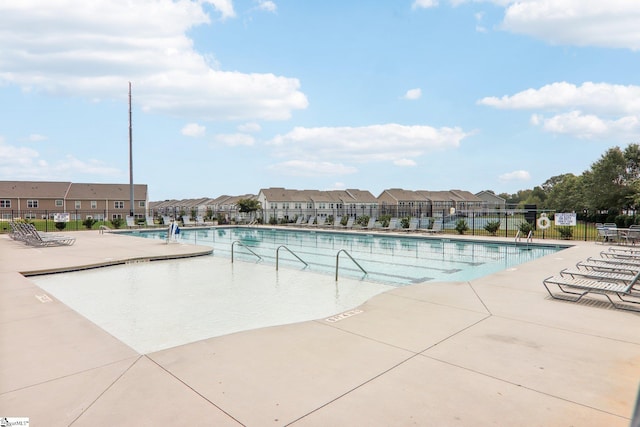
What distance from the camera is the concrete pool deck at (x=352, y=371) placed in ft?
8.55

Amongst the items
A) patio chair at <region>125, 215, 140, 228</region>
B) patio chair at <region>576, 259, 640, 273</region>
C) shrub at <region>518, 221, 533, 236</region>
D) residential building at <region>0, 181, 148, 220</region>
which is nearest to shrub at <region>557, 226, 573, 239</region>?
shrub at <region>518, 221, 533, 236</region>

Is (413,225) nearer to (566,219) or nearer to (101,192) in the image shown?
(566,219)

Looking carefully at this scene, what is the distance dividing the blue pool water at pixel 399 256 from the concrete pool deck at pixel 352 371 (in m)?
4.26

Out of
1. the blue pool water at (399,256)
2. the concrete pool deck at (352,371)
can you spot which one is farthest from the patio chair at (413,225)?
the concrete pool deck at (352,371)

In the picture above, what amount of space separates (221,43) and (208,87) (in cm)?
312

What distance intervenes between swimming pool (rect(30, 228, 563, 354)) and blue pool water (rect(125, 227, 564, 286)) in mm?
36

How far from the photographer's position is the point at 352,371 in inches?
129

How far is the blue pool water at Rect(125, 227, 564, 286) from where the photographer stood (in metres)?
10.1

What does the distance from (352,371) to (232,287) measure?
5.43 metres

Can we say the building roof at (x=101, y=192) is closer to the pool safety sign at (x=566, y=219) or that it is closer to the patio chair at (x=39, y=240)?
the patio chair at (x=39, y=240)

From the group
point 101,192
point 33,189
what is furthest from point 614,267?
point 33,189

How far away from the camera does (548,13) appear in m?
11.0

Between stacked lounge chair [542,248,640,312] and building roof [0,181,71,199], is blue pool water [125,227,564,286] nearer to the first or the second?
stacked lounge chair [542,248,640,312]

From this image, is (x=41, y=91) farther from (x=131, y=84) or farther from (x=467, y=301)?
(x=467, y=301)
